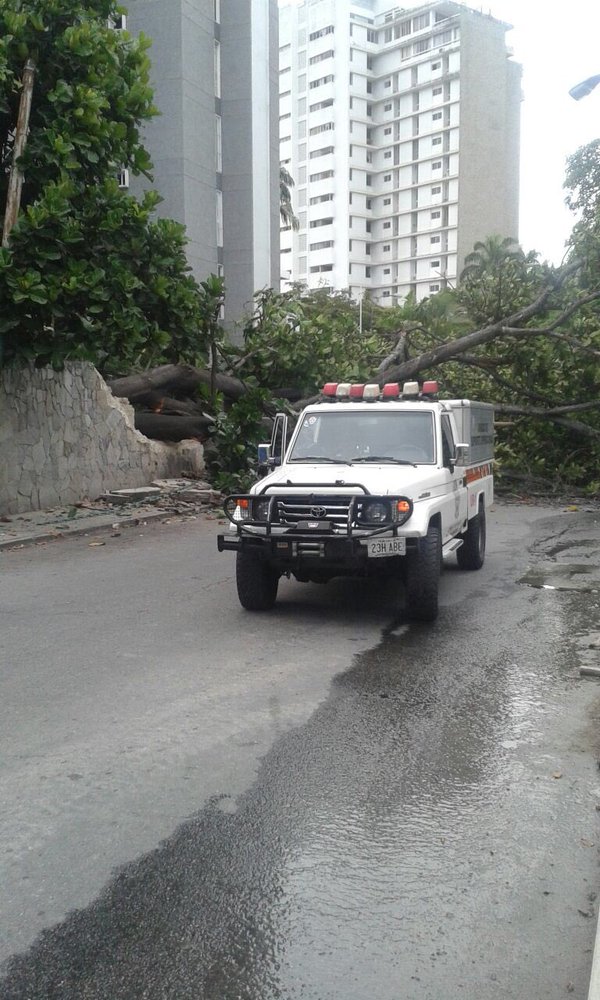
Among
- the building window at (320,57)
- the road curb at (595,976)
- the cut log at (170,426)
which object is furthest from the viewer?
the building window at (320,57)

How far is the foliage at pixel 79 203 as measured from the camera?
12.7 m

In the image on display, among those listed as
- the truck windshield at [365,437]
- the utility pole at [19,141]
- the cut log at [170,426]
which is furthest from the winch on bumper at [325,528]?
the cut log at [170,426]

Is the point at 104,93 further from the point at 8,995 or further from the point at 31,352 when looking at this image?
the point at 8,995

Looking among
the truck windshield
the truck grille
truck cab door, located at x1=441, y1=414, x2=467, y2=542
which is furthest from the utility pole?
the truck grille

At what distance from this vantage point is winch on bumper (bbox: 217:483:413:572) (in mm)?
7691

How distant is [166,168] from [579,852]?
35.3 m

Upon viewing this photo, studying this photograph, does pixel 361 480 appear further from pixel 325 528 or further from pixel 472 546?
pixel 472 546

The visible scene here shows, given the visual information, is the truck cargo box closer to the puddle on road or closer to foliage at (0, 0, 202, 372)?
the puddle on road

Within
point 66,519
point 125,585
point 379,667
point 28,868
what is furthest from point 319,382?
point 28,868

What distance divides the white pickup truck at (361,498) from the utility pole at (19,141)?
19.1 ft

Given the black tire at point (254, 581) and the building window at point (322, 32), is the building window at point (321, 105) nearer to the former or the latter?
the building window at point (322, 32)

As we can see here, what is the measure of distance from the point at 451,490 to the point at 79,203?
293 inches

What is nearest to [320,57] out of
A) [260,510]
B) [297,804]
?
[260,510]

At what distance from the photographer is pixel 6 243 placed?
1270cm
